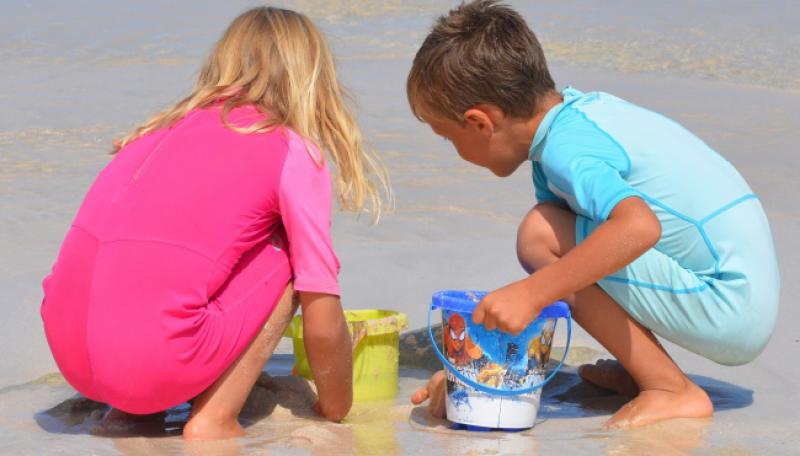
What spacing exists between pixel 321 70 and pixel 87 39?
24.1ft

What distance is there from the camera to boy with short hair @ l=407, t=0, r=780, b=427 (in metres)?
2.97

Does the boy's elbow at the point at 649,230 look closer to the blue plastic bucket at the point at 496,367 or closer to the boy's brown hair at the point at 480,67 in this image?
the blue plastic bucket at the point at 496,367

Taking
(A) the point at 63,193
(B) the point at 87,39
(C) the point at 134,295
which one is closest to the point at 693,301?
(C) the point at 134,295

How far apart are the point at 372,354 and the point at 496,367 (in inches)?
21.6

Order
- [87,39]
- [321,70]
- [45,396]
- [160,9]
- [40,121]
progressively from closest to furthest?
[321,70]
[45,396]
[40,121]
[87,39]
[160,9]

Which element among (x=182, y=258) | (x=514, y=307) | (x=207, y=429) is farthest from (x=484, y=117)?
(x=207, y=429)

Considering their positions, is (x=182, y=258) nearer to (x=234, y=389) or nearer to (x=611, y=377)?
(x=234, y=389)

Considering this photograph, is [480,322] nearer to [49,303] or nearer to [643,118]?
[643,118]

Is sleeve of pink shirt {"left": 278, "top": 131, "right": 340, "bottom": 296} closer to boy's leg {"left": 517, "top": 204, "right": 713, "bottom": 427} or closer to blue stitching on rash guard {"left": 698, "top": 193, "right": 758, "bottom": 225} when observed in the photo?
boy's leg {"left": 517, "top": 204, "right": 713, "bottom": 427}

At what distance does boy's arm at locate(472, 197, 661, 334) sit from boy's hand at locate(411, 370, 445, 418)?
0.40m

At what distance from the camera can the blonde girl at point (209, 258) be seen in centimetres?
266

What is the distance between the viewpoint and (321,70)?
3055mm

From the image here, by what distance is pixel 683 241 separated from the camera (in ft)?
9.93

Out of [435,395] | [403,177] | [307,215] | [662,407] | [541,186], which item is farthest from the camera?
[403,177]
